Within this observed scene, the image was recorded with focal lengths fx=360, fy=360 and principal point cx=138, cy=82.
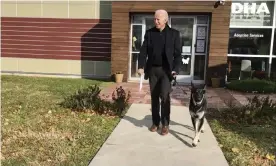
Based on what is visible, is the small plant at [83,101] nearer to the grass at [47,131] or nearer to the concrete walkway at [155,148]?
the grass at [47,131]

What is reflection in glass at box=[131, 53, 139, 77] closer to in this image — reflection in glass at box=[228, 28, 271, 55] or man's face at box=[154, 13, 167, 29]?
reflection in glass at box=[228, 28, 271, 55]

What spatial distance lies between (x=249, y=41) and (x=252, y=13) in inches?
40.1

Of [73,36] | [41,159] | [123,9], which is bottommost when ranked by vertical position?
[41,159]

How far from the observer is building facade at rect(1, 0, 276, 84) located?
42.1 feet

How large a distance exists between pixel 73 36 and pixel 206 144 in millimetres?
10069

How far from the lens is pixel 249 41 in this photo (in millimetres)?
13297

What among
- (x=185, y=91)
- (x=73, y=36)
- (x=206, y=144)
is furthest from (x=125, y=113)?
(x=73, y=36)

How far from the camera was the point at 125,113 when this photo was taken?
7844 mm

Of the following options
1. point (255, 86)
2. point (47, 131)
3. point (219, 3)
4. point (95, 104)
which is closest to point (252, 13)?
point (219, 3)

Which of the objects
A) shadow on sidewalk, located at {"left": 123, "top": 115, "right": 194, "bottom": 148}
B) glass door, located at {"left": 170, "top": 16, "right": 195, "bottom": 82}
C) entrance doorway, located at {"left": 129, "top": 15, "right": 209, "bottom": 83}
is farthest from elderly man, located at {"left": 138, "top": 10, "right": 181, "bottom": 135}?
glass door, located at {"left": 170, "top": 16, "right": 195, "bottom": 82}

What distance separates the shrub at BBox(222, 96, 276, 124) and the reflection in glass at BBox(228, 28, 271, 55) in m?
5.76

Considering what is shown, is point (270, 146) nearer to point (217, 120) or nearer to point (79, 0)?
point (217, 120)

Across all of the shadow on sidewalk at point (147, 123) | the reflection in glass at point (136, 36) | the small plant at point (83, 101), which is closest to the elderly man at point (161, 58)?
the shadow on sidewalk at point (147, 123)

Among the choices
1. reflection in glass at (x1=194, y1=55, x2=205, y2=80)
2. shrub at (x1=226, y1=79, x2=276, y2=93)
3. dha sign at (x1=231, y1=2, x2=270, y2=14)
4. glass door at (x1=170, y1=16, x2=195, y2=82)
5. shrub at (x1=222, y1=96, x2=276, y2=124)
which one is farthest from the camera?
reflection in glass at (x1=194, y1=55, x2=205, y2=80)
